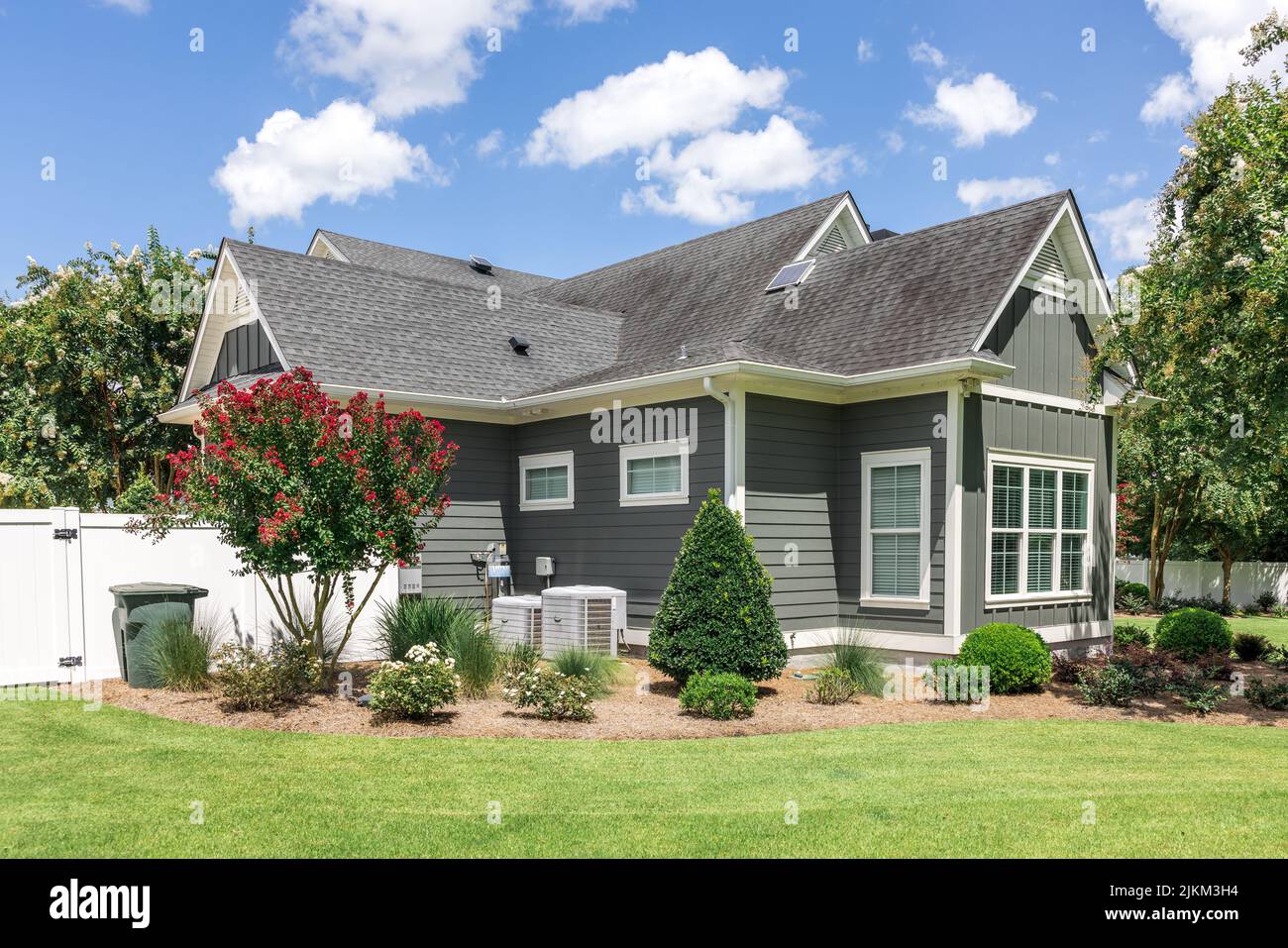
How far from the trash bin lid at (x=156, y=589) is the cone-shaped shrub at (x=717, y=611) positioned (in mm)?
5267

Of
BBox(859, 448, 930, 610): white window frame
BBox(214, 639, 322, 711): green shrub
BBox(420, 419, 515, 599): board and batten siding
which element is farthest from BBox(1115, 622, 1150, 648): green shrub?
BBox(214, 639, 322, 711): green shrub

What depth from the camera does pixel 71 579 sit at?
10203 mm

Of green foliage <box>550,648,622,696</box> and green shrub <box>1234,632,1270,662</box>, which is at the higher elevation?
green foliage <box>550,648,622,696</box>

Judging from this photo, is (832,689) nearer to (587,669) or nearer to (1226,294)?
(587,669)

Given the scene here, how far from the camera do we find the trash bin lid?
1000 centimetres

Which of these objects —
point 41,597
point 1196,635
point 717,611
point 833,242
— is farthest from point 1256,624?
point 41,597

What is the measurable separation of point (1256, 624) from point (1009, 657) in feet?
52.5

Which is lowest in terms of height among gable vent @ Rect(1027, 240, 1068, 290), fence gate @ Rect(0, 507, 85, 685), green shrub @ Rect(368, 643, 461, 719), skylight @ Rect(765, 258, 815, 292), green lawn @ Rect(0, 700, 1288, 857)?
green lawn @ Rect(0, 700, 1288, 857)

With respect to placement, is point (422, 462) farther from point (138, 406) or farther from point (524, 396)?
point (138, 406)

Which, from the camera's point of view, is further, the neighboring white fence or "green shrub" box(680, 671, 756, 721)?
the neighboring white fence

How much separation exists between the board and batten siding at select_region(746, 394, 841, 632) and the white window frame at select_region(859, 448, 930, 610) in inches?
18.2

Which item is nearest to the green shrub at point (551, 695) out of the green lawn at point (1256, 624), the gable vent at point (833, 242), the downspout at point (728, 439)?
the downspout at point (728, 439)

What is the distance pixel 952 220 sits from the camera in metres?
14.0

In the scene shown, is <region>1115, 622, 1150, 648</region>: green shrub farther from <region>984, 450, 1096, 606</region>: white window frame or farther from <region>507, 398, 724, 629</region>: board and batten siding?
<region>507, 398, 724, 629</region>: board and batten siding
